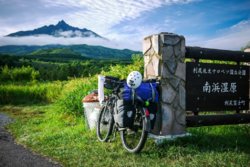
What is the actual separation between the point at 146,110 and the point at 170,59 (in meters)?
1.36

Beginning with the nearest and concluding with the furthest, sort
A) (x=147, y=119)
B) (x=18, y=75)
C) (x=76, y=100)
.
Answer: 1. (x=147, y=119)
2. (x=76, y=100)
3. (x=18, y=75)

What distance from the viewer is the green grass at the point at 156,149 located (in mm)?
6254

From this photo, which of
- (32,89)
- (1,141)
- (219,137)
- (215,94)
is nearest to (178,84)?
(215,94)

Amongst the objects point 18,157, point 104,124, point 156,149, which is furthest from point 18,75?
point 156,149

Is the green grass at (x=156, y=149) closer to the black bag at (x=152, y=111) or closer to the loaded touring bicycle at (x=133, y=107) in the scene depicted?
the loaded touring bicycle at (x=133, y=107)

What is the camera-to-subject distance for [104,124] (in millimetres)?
8305

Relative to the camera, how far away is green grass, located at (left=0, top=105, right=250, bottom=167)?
6.25 metres

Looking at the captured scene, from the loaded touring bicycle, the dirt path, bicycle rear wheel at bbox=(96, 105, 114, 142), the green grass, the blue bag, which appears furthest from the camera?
bicycle rear wheel at bbox=(96, 105, 114, 142)

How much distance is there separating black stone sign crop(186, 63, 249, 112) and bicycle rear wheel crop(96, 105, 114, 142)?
181 cm

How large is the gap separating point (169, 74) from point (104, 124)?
2006mm

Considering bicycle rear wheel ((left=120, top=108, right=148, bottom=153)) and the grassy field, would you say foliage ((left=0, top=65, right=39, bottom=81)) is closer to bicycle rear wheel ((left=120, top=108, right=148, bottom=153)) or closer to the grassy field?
the grassy field

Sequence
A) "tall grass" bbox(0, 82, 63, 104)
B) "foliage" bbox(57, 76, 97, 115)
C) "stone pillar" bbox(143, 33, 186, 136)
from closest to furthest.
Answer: "stone pillar" bbox(143, 33, 186, 136) → "foliage" bbox(57, 76, 97, 115) → "tall grass" bbox(0, 82, 63, 104)

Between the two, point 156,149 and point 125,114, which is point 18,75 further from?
point 156,149

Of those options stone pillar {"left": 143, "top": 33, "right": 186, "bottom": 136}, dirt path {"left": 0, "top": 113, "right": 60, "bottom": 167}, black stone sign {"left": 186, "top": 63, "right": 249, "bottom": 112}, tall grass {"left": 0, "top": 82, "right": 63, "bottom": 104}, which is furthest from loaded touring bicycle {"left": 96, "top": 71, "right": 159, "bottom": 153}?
tall grass {"left": 0, "top": 82, "right": 63, "bottom": 104}
